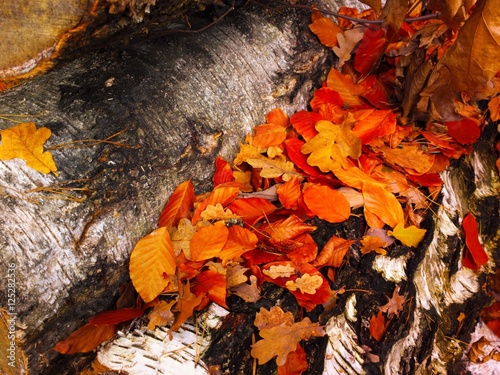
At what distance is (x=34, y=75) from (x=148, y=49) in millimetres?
494

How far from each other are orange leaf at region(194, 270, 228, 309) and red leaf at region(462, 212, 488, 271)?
1315 mm

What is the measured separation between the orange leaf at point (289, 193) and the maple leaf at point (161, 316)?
624 millimetres

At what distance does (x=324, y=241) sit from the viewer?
1780 millimetres

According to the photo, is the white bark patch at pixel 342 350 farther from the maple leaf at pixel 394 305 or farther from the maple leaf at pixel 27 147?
the maple leaf at pixel 27 147

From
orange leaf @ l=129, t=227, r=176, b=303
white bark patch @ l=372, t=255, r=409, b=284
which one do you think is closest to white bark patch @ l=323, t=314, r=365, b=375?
white bark patch @ l=372, t=255, r=409, b=284

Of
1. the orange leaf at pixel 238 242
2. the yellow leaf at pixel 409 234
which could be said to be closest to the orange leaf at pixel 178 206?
the orange leaf at pixel 238 242

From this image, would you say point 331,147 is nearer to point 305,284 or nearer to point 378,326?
point 305,284

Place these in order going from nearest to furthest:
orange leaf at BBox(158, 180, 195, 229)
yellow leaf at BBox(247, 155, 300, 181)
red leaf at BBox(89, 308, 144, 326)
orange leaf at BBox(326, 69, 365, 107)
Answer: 1. red leaf at BBox(89, 308, 144, 326)
2. orange leaf at BBox(158, 180, 195, 229)
3. yellow leaf at BBox(247, 155, 300, 181)
4. orange leaf at BBox(326, 69, 365, 107)

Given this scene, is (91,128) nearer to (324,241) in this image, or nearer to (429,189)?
(324,241)

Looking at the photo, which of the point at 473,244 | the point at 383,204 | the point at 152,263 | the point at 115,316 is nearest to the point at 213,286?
the point at 152,263

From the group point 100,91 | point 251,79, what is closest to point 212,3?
point 251,79

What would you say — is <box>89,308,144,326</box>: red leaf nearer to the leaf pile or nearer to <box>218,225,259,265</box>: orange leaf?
the leaf pile

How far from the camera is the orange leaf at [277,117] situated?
7.18ft

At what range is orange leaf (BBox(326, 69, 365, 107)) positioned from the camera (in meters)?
2.32
